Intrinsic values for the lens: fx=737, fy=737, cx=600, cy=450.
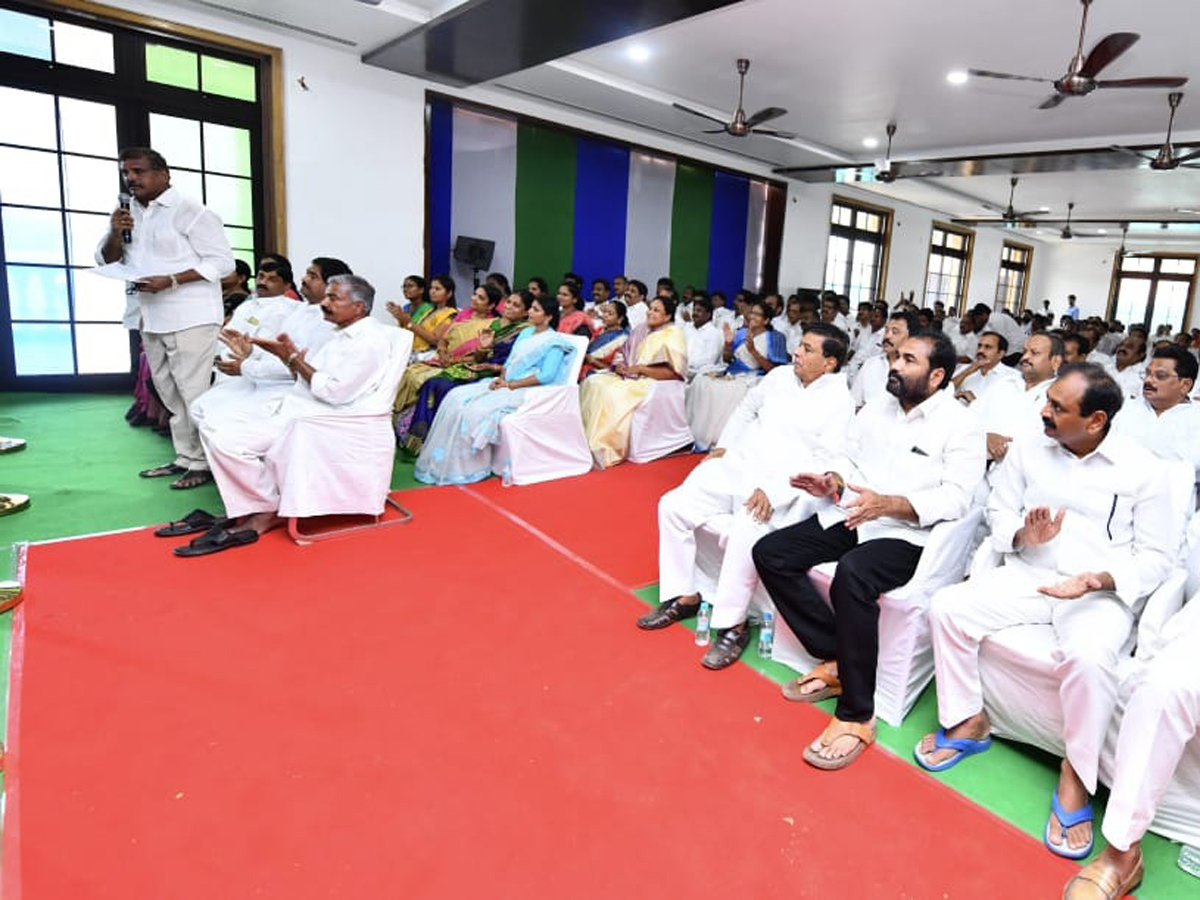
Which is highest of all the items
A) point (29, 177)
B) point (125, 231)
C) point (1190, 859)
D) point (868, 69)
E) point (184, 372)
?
point (868, 69)

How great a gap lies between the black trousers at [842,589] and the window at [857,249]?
35.4 feet

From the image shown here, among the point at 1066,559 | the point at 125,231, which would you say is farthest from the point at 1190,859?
the point at 125,231

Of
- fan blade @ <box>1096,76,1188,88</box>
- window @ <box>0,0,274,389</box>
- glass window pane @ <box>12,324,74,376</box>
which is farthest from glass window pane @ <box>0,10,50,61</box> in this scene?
fan blade @ <box>1096,76,1188,88</box>

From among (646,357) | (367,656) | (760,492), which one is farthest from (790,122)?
(367,656)

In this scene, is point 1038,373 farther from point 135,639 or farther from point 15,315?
point 15,315

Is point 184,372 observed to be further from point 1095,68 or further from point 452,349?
point 1095,68

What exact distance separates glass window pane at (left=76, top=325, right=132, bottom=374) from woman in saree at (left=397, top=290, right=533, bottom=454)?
115 inches

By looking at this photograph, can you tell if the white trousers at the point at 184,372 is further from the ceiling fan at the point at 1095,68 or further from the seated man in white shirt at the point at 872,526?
the ceiling fan at the point at 1095,68

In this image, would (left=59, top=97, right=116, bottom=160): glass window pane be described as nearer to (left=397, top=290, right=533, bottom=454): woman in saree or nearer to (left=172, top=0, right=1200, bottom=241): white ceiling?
(left=172, top=0, right=1200, bottom=241): white ceiling

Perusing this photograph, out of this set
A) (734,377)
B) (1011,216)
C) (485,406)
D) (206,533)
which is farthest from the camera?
(1011,216)

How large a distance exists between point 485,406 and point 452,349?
3.72 ft

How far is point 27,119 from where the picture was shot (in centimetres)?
541

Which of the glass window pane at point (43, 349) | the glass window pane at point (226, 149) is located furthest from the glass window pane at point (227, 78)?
the glass window pane at point (43, 349)

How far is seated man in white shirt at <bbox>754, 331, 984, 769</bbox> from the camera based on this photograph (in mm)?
2094
